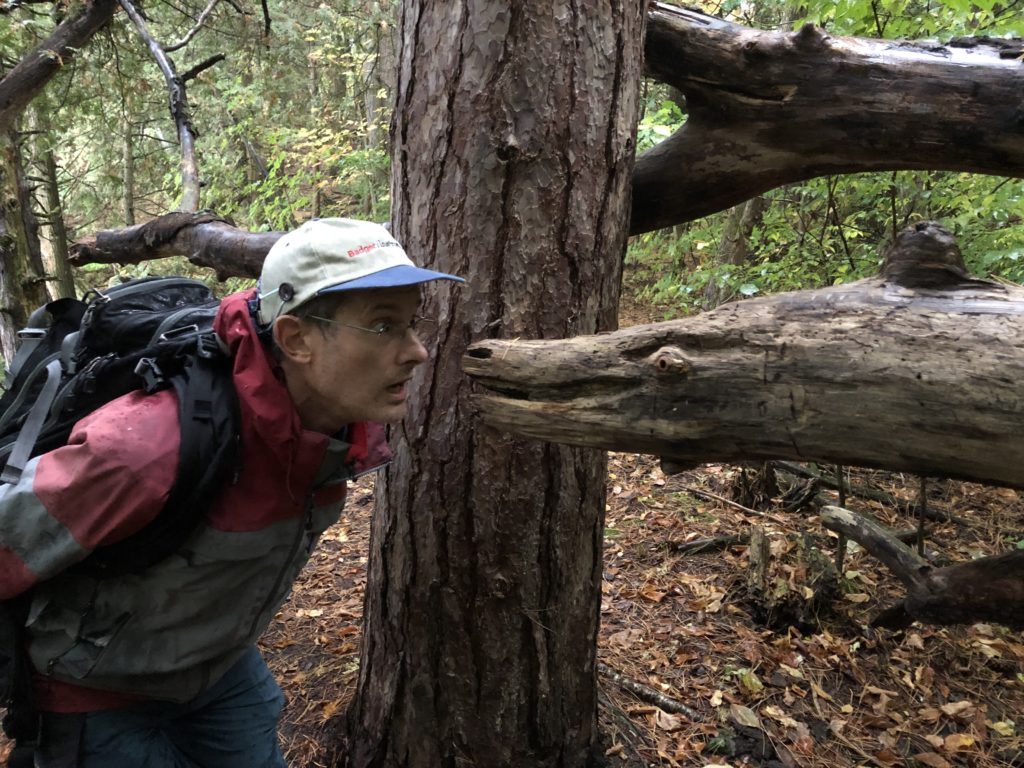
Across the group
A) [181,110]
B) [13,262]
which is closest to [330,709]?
[181,110]

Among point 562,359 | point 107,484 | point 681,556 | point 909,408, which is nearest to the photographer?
point 909,408

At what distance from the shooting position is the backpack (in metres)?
1.69

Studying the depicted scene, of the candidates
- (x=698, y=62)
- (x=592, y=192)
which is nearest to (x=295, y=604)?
(x=592, y=192)

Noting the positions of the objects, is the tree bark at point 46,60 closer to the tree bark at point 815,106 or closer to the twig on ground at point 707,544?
the tree bark at point 815,106

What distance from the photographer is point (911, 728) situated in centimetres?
338

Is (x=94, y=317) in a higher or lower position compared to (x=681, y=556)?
higher

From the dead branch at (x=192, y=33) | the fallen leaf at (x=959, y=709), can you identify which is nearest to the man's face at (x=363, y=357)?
the fallen leaf at (x=959, y=709)

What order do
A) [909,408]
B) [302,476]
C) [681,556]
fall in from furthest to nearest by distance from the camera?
Answer: [681,556], [302,476], [909,408]

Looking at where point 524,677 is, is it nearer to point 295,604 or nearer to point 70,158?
point 295,604

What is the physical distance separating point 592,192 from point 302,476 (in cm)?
129

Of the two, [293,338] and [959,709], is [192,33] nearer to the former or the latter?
[293,338]

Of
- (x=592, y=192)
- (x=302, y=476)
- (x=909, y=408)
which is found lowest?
(x=302, y=476)

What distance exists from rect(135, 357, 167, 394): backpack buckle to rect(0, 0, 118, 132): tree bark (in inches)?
193

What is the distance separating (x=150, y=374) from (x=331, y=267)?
0.54 meters
